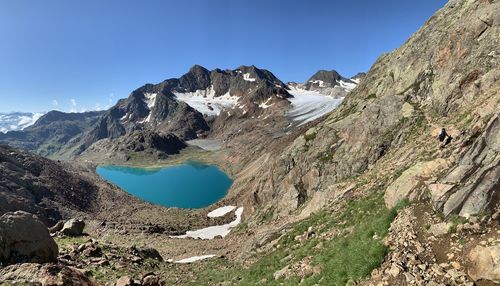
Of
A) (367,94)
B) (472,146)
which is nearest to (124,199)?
(367,94)

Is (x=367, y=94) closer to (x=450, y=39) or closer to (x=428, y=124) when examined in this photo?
(x=450, y=39)

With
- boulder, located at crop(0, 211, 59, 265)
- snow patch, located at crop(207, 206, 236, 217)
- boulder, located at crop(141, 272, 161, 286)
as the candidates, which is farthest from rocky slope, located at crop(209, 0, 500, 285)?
boulder, located at crop(0, 211, 59, 265)

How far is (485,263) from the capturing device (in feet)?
41.2

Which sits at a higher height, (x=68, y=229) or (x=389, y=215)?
(x=389, y=215)

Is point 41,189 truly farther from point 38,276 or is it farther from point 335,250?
point 335,250

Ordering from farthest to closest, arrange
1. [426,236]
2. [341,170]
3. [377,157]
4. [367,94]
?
1. [367,94]
2. [341,170]
3. [377,157]
4. [426,236]

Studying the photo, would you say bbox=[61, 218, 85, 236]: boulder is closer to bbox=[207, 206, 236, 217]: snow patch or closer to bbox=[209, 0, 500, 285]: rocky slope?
bbox=[209, 0, 500, 285]: rocky slope

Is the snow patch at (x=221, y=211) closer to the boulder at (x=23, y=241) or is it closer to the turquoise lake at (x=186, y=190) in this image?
the turquoise lake at (x=186, y=190)

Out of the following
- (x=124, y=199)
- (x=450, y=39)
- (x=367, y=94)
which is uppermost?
(x=450, y=39)

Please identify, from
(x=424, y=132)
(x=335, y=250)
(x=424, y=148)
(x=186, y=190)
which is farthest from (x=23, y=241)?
(x=186, y=190)

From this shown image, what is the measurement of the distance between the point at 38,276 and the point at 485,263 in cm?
Result: 1797

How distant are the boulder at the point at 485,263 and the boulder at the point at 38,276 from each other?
16.6 meters

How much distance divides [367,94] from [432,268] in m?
50.9

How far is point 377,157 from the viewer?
42062mm
